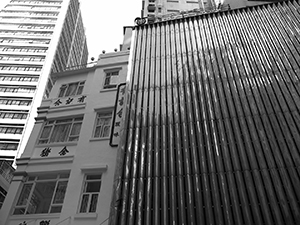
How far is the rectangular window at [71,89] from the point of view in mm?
16695

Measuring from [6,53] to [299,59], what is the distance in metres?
59.9

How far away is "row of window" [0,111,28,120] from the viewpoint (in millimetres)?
48188

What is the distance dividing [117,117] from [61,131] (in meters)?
3.32

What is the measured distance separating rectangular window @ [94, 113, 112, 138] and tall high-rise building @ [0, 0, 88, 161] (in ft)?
107

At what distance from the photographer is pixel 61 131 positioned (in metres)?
14.7

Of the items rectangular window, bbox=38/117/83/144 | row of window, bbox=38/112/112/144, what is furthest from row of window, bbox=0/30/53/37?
row of window, bbox=38/112/112/144

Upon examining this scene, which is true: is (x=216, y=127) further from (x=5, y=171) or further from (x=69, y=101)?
(x=5, y=171)

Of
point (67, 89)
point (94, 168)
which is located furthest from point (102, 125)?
point (67, 89)

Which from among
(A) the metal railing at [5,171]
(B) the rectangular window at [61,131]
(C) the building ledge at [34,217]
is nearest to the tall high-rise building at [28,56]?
(A) the metal railing at [5,171]

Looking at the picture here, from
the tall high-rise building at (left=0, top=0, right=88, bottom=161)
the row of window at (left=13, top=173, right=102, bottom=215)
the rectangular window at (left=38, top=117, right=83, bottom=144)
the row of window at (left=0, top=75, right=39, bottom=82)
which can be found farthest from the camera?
the row of window at (left=0, top=75, right=39, bottom=82)

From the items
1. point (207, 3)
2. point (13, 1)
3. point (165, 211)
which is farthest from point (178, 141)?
point (13, 1)

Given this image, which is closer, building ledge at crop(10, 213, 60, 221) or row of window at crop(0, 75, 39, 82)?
building ledge at crop(10, 213, 60, 221)

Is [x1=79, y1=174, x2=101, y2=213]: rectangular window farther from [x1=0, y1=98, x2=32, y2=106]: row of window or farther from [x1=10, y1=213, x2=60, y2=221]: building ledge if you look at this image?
[x1=0, y1=98, x2=32, y2=106]: row of window

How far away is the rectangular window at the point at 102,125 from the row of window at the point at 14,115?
3865 centimetres
